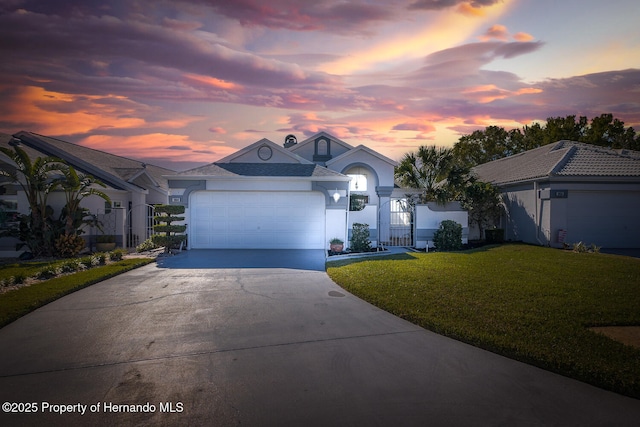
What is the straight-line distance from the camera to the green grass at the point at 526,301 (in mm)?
4973

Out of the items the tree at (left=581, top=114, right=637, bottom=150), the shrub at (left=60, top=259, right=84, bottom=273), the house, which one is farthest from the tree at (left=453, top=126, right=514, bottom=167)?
the shrub at (left=60, top=259, right=84, bottom=273)

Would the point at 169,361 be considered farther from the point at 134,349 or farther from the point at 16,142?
the point at 16,142

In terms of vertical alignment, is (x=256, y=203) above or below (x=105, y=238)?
above

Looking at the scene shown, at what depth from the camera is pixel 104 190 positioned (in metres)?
17.2

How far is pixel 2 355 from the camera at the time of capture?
511 centimetres

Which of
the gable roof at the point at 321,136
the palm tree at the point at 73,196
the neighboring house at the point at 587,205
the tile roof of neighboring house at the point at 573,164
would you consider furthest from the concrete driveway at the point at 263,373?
the gable roof at the point at 321,136

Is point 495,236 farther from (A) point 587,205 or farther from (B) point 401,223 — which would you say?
(B) point 401,223

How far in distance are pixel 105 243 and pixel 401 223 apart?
14010 mm

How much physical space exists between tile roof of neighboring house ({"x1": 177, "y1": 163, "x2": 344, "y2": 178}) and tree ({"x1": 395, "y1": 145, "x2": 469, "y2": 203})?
456 centimetres

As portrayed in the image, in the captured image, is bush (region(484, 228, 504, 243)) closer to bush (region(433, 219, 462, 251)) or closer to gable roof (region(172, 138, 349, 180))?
bush (region(433, 219, 462, 251))

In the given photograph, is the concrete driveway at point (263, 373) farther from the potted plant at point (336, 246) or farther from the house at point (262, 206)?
the house at point (262, 206)

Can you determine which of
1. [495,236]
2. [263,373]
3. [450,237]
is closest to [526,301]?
[263,373]

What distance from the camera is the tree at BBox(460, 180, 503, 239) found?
19.0 m

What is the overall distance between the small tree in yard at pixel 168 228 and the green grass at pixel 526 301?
7.20 meters
